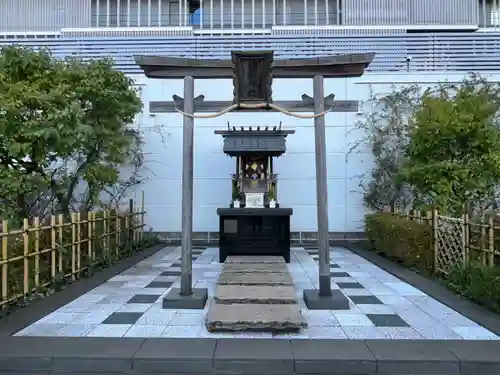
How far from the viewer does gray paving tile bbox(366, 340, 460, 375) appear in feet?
15.0

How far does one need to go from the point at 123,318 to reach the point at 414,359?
3.37 metres

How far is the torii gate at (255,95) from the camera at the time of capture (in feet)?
22.8

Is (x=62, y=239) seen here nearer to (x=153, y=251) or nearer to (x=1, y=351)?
(x=1, y=351)

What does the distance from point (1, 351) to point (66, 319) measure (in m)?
1.28

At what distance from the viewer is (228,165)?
14500mm

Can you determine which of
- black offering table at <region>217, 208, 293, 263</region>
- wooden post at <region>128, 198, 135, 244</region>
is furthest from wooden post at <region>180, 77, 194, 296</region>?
wooden post at <region>128, 198, 135, 244</region>

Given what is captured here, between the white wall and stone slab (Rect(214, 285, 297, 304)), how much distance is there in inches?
292

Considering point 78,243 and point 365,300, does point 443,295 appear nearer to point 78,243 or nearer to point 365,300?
point 365,300

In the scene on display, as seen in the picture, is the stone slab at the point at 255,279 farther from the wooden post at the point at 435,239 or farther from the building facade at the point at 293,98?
the building facade at the point at 293,98

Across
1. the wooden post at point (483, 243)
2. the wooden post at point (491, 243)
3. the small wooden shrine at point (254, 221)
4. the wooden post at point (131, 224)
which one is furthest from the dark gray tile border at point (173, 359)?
the wooden post at point (131, 224)

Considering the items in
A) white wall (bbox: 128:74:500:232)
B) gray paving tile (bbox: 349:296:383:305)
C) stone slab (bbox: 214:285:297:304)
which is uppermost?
white wall (bbox: 128:74:500:232)

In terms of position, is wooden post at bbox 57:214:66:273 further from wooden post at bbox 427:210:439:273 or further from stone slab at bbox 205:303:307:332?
wooden post at bbox 427:210:439:273

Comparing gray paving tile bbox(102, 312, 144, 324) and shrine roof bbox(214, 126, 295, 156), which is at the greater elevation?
shrine roof bbox(214, 126, 295, 156)

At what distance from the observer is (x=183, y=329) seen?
5.67 metres
